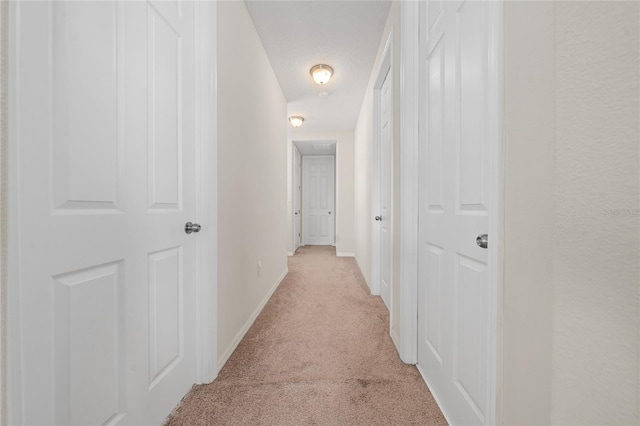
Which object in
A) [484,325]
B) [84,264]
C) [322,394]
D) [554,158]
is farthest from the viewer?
[322,394]

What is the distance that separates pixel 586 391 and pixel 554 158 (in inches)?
17.8

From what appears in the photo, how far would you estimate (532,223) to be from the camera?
2.10 ft

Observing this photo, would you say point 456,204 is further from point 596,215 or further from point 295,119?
point 295,119

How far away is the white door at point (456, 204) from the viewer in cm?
88

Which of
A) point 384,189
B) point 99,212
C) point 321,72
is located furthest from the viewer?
point 321,72

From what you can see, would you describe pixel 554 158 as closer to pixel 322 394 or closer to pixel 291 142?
pixel 322 394

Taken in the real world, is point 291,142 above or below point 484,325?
above

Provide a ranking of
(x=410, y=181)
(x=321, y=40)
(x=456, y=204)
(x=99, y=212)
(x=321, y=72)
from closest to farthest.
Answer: (x=99, y=212), (x=456, y=204), (x=410, y=181), (x=321, y=40), (x=321, y=72)

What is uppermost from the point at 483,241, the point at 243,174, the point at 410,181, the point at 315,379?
the point at 243,174

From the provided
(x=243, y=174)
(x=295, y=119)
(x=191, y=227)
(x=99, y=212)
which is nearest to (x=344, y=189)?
(x=295, y=119)

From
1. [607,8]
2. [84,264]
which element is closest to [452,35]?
[607,8]

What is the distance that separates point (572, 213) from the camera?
0.53 metres

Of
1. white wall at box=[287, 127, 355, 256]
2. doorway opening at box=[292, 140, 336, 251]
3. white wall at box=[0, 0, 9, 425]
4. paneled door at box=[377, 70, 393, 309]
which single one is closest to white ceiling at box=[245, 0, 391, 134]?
paneled door at box=[377, 70, 393, 309]

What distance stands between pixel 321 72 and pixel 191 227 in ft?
7.65
